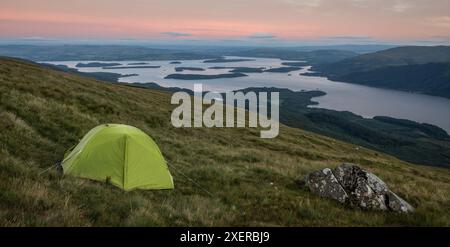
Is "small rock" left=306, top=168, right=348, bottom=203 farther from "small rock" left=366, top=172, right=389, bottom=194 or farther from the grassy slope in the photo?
"small rock" left=366, top=172, right=389, bottom=194

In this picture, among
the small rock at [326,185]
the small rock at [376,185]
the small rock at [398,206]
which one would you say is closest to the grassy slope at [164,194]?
the small rock at [398,206]

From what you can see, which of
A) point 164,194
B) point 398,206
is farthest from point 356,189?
point 164,194

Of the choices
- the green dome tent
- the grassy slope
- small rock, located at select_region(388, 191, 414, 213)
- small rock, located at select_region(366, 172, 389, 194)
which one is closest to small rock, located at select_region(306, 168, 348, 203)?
the grassy slope

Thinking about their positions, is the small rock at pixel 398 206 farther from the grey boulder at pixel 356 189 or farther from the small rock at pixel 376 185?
the small rock at pixel 376 185

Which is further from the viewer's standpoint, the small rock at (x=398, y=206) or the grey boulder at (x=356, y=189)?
the grey boulder at (x=356, y=189)

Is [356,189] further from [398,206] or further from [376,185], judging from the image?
[398,206]

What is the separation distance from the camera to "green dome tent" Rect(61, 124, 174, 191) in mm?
12812

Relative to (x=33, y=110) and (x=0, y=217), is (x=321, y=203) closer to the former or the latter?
(x=0, y=217)

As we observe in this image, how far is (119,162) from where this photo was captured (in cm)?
1313

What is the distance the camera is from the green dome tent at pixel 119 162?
12812 millimetres
